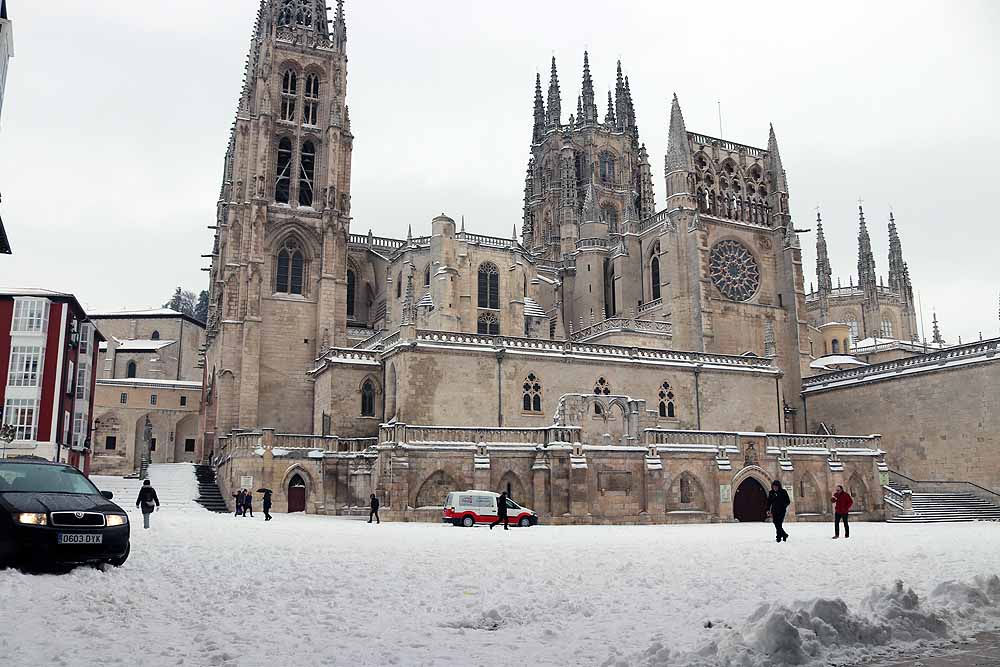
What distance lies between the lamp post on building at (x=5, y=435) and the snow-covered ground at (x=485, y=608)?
20.5 meters

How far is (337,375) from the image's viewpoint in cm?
4009

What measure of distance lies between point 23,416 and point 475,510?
68.5 feet

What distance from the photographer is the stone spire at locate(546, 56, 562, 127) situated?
77.9 m

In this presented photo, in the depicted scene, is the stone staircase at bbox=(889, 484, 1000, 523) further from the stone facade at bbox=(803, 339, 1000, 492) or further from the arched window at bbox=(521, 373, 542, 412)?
the arched window at bbox=(521, 373, 542, 412)

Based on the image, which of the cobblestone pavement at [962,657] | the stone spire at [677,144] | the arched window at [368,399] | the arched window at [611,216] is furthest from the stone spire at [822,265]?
the cobblestone pavement at [962,657]

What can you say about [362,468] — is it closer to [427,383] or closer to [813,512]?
[427,383]

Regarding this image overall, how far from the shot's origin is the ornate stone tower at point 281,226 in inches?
1932

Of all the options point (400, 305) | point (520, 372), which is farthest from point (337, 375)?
point (400, 305)

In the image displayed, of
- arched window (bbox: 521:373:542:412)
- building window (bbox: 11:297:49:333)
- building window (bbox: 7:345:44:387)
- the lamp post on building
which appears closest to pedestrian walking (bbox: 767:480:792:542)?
arched window (bbox: 521:373:542:412)

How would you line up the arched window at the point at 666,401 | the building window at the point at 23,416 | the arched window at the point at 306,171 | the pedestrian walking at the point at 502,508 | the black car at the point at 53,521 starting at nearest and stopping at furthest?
1. the black car at the point at 53,521
2. the pedestrian walking at the point at 502,508
3. the building window at the point at 23,416
4. the arched window at the point at 666,401
5. the arched window at the point at 306,171

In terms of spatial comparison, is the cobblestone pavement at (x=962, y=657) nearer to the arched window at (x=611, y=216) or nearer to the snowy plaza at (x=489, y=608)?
the snowy plaza at (x=489, y=608)

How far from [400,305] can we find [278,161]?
13006 millimetres

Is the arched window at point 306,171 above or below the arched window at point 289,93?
below

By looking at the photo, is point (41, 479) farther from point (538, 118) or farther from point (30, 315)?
point (538, 118)
